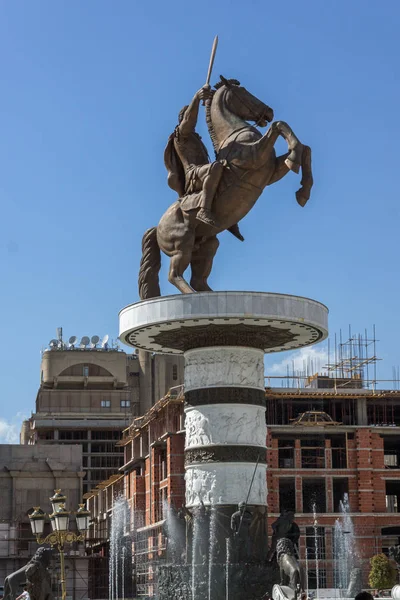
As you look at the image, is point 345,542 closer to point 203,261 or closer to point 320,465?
point 320,465

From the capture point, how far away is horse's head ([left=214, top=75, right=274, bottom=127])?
20.2 metres

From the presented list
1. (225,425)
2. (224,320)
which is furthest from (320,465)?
(224,320)

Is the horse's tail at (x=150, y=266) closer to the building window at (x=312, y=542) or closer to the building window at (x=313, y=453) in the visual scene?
the building window at (x=312, y=542)

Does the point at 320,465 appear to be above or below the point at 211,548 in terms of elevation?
above

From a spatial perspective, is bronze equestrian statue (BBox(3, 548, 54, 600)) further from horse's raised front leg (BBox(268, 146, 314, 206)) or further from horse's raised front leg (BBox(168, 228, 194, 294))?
horse's raised front leg (BBox(268, 146, 314, 206))

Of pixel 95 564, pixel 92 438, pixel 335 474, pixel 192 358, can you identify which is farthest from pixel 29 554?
pixel 192 358

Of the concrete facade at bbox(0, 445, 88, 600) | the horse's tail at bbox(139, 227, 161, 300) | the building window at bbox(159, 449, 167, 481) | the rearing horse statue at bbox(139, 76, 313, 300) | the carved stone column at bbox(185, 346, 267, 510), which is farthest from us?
the concrete facade at bbox(0, 445, 88, 600)

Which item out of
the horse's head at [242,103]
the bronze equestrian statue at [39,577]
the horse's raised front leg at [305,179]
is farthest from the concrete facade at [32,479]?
the bronze equestrian statue at [39,577]

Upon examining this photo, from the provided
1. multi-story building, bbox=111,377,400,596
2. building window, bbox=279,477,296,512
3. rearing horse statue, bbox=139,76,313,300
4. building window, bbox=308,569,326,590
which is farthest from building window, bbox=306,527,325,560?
rearing horse statue, bbox=139,76,313,300

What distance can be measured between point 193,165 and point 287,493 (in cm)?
3861

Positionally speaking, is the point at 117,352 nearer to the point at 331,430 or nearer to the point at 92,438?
the point at 92,438

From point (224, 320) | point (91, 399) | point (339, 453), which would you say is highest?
point (91, 399)

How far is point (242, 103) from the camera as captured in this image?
20266 millimetres

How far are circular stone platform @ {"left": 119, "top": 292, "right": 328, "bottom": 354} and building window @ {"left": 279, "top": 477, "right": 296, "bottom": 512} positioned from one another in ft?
119
